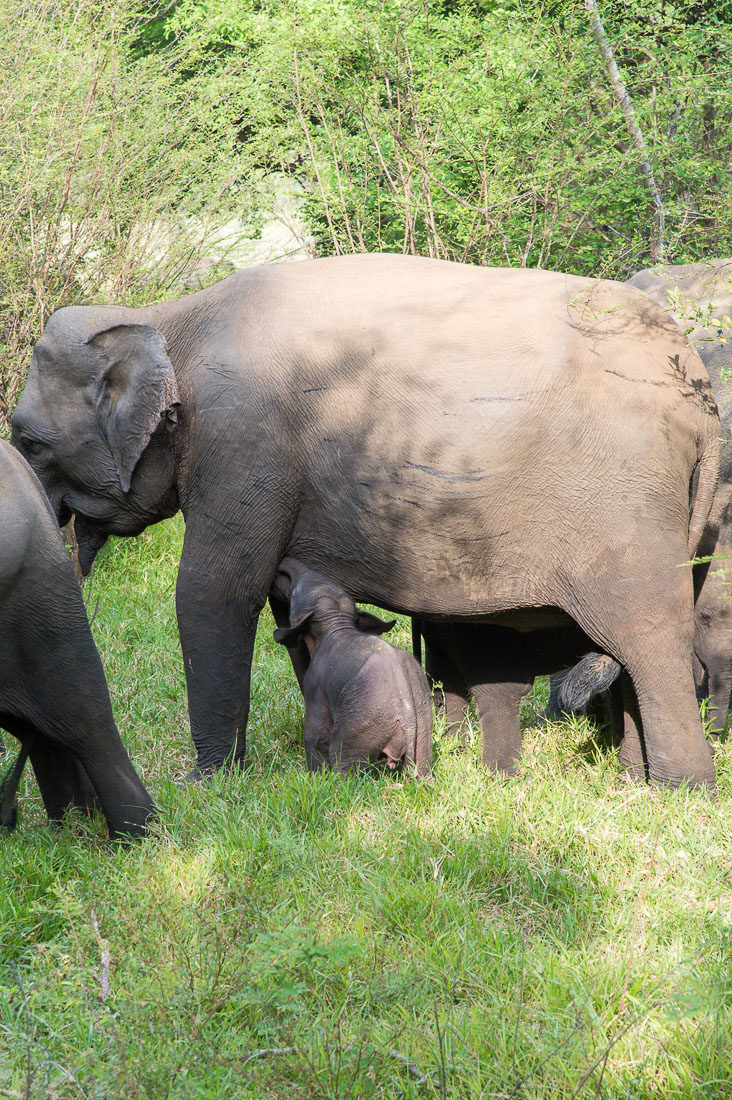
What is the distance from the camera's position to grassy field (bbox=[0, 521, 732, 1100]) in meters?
2.58

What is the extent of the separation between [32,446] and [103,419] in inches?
16.6

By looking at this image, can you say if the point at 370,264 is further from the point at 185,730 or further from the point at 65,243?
the point at 65,243

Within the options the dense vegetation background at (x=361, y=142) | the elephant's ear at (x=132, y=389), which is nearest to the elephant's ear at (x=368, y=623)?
the elephant's ear at (x=132, y=389)

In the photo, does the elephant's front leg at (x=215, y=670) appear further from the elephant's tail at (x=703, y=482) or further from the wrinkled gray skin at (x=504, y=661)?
the elephant's tail at (x=703, y=482)

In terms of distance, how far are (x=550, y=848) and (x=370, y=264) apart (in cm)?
256

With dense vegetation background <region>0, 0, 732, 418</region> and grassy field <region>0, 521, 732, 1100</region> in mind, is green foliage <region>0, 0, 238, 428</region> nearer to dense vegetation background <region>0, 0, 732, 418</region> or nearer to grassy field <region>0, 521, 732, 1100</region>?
dense vegetation background <region>0, 0, 732, 418</region>

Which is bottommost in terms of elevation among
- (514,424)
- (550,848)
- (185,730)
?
(185,730)

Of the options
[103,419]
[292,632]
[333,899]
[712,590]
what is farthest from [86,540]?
[712,590]

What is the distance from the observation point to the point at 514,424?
165 inches

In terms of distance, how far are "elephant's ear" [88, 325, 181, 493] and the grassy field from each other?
150 centimetres

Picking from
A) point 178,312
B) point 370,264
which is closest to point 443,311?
point 370,264

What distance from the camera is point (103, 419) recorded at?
4898 millimetres

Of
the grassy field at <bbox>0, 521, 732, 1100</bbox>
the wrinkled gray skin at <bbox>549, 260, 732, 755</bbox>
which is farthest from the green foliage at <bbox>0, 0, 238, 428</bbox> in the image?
the grassy field at <bbox>0, 521, 732, 1100</bbox>

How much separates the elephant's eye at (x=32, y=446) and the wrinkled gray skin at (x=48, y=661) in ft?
4.72
